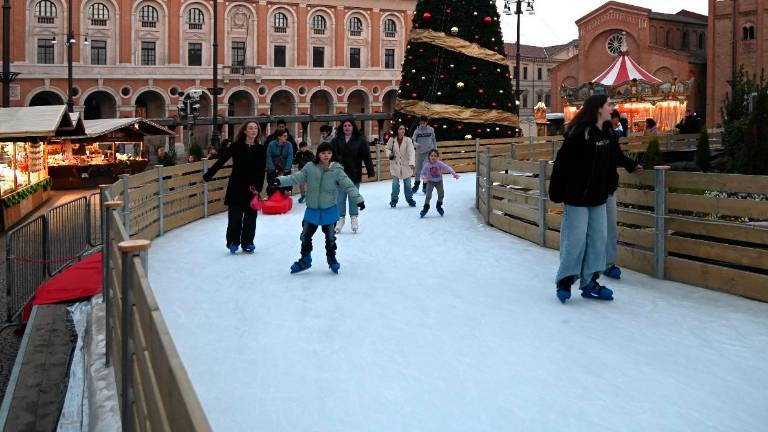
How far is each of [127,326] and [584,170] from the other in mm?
4344

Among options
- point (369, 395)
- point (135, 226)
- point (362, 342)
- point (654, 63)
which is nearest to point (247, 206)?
point (135, 226)

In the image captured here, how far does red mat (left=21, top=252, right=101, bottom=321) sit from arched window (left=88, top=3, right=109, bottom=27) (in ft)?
152

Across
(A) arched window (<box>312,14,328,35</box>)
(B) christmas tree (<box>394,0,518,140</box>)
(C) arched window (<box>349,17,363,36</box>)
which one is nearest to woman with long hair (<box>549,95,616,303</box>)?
(B) christmas tree (<box>394,0,518,140</box>)

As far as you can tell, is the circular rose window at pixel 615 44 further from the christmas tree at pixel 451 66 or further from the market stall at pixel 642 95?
the christmas tree at pixel 451 66

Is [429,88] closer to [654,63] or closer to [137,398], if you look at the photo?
[137,398]

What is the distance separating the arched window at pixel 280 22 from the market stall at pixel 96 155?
89.4 ft

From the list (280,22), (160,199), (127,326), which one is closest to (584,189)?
(127,326)

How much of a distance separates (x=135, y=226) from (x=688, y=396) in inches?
297

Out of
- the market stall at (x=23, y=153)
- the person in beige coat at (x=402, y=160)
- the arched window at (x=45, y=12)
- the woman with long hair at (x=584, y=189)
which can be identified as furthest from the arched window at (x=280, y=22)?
the woman with long hair at (x=584, y=189)

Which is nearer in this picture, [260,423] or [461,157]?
[260,423]

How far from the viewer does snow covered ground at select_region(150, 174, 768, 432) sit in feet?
13.6

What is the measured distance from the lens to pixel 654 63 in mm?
52219

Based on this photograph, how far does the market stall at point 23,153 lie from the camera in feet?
52.7

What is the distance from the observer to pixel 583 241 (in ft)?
21.8
